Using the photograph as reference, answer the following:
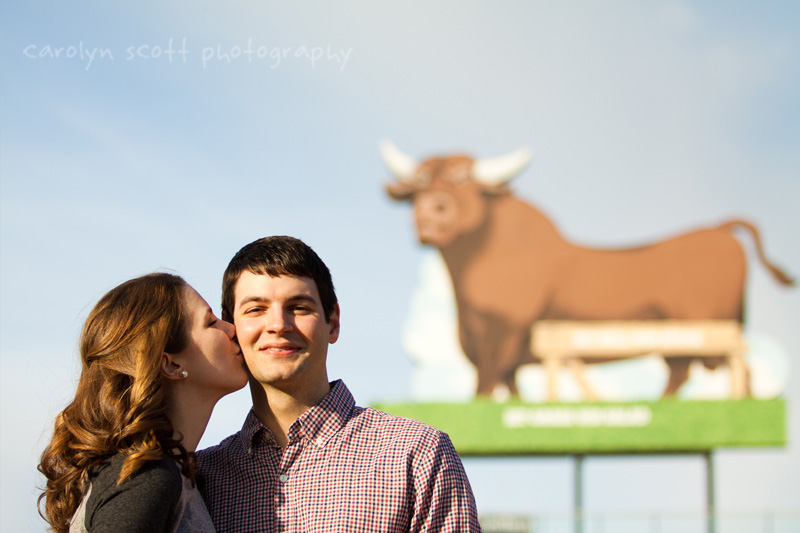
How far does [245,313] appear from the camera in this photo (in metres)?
3.60

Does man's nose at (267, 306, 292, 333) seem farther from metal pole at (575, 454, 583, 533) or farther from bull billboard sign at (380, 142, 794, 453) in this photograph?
bull billboard sign at (380, 142, 794, 453)

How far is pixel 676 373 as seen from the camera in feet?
71.1

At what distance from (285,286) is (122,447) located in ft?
2.59

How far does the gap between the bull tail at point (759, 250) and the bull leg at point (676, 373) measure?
294 centimetres

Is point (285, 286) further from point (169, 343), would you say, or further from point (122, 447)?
point (122, 447)

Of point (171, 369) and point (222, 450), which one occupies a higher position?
point (171, 369)

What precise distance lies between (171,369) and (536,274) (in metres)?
19.7

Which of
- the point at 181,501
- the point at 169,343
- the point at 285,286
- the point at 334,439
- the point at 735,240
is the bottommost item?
the point at 181,501

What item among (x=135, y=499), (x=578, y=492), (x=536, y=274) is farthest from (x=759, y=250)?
(x=135, y=499)

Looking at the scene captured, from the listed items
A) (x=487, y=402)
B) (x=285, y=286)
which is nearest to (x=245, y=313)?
(x=285, y=286)

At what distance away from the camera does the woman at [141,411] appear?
9.70 ft

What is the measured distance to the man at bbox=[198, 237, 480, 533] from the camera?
3.38 metres

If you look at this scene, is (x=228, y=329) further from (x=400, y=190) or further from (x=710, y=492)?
(x=400, y=190)

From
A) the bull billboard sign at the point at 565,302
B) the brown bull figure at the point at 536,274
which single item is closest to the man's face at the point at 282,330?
the bull billboard sign at the point at 565,302
